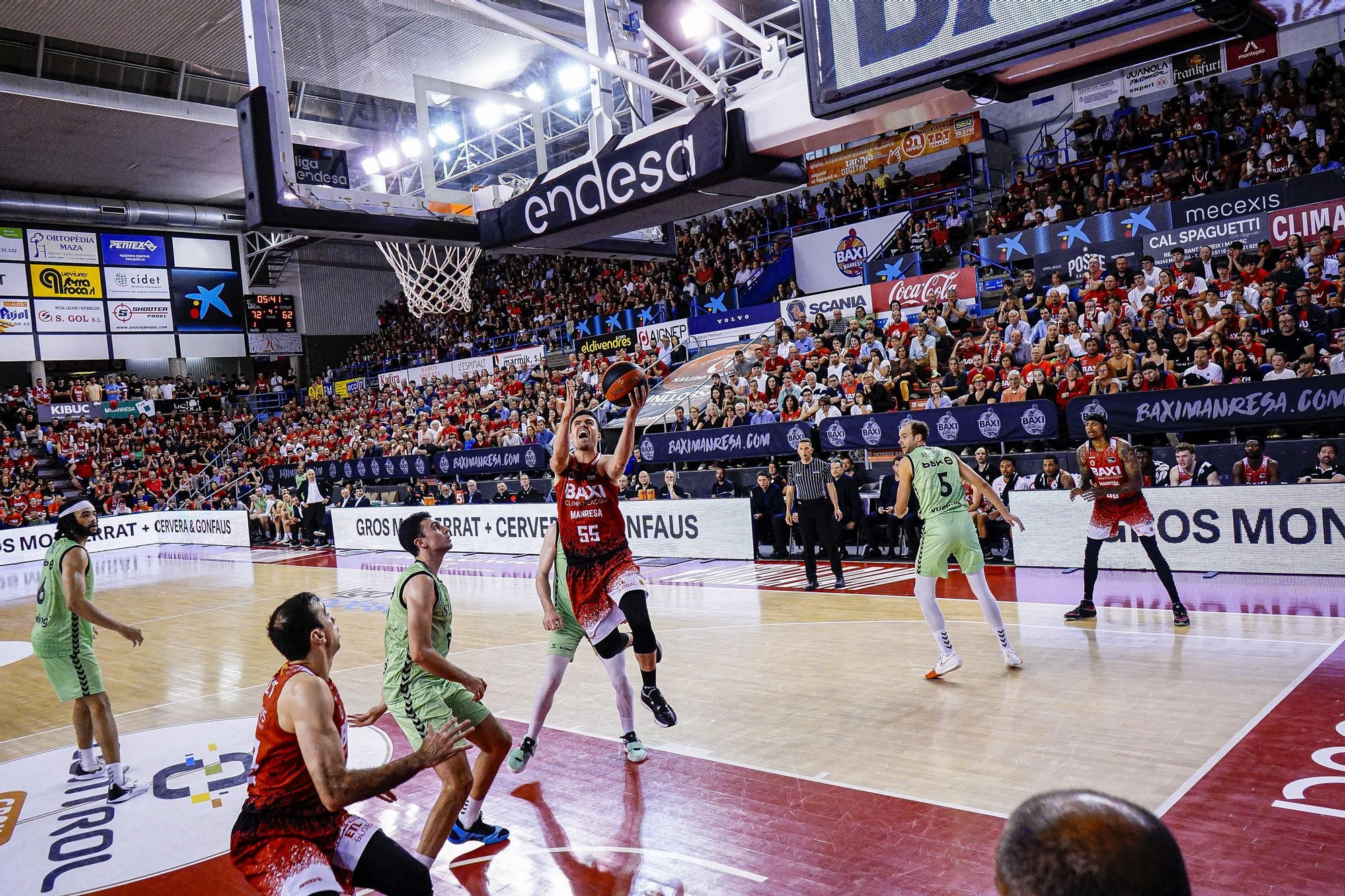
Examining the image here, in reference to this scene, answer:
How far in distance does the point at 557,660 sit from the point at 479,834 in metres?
1.26

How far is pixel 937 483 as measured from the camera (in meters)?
7.21

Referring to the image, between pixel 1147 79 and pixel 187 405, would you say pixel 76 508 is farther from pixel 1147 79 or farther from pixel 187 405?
pixel 187 405

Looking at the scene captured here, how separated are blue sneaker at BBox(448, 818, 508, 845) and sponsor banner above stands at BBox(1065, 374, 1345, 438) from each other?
978cm

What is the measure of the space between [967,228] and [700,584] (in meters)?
12.2

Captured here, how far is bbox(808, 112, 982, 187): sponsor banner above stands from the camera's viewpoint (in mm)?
21000

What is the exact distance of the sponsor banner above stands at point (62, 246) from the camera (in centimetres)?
3356

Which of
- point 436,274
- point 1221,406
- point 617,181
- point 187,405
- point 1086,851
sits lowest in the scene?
point 1086,851

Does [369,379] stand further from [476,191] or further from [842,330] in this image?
[476,191]

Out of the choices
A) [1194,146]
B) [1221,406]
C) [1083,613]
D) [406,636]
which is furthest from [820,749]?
[1194,146]

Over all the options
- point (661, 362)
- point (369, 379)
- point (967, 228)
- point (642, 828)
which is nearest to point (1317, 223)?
point (967, 228)

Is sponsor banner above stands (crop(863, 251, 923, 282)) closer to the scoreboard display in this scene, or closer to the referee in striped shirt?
the referee in striped shirt

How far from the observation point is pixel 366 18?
8625 mm

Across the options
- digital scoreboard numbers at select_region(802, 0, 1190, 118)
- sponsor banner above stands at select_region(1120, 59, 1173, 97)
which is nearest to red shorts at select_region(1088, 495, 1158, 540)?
digital scoreboard numbers at select_region(802, 0, 1190, 118)

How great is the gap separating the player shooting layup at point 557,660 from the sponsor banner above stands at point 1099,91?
18.7m
